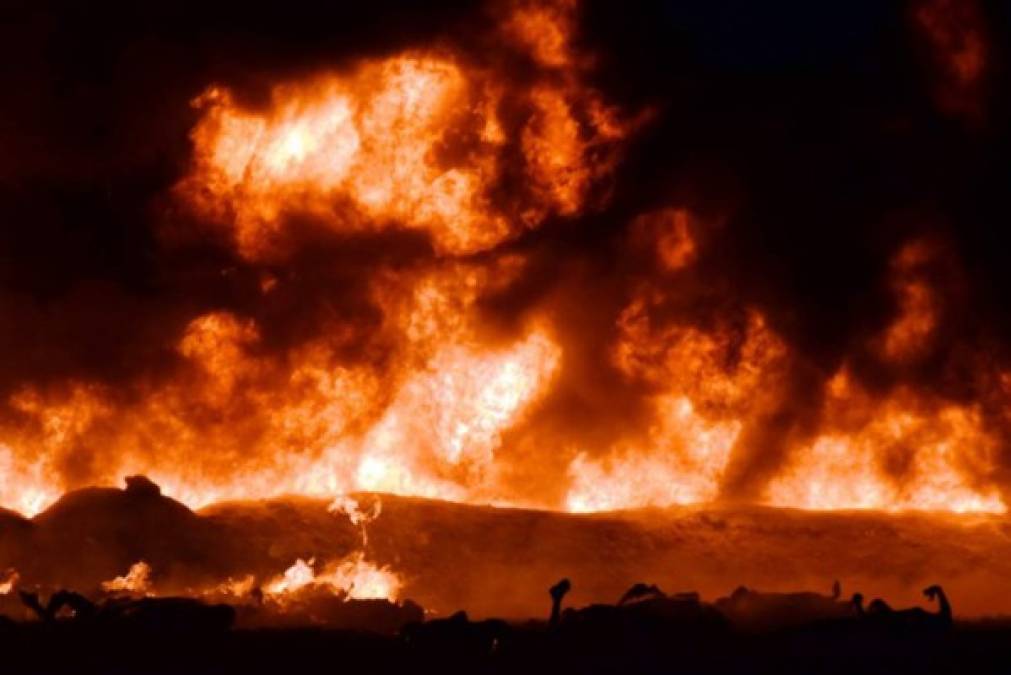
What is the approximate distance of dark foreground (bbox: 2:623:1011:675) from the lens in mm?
22281

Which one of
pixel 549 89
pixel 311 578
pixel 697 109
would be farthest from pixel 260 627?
pixel 697 109

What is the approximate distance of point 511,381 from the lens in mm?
46500

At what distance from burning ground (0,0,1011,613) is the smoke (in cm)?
12

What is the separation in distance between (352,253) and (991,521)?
24.4m

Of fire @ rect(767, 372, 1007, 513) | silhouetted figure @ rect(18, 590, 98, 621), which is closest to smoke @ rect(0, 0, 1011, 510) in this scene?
fire @ rect(767, 372, 1007, 513)

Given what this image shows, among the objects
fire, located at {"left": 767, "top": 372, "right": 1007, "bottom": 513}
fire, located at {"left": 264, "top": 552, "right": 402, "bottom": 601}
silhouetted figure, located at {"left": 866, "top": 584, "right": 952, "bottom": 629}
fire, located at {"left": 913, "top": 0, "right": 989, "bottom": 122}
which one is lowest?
silhouetted figure, located at {"left": 866, "top": 584, "right": 952, "bottom": 629}

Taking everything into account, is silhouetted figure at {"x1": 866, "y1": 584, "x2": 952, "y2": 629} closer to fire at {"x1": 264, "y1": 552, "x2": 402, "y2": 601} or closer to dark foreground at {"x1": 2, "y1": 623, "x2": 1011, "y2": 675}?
dark foreground at {"x1": 2, "y1": 623, "x2": 1011, "y2": 675}

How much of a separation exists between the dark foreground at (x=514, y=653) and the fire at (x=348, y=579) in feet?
36.0

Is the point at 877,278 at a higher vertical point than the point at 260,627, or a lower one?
higher

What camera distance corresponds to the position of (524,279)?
4775cm

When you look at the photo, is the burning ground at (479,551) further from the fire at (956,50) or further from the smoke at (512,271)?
the fire at (956,50)

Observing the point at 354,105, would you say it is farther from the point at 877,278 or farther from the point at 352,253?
the point at 877,278

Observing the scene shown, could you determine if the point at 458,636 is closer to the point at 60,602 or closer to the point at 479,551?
the point at 60,602

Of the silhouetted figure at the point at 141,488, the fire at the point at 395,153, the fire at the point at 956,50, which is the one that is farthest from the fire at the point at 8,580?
the fire at the point at 956,50
